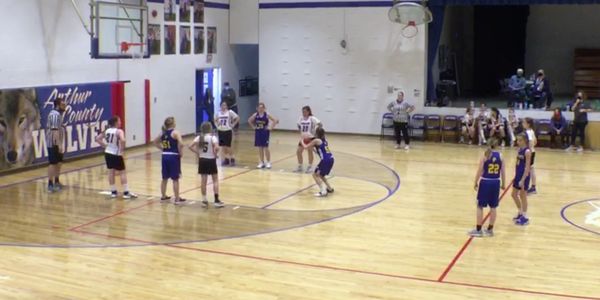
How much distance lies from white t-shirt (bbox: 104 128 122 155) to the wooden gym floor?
0.95 m

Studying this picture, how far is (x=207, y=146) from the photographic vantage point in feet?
40.4

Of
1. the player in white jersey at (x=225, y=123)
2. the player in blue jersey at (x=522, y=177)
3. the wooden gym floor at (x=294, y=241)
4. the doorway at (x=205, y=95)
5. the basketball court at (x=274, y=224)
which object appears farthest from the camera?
the doorway at (x=205, y=95)

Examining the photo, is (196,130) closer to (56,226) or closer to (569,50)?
(56,226)

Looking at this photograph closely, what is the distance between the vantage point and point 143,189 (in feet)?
46.5

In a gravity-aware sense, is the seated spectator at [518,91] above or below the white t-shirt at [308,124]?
above

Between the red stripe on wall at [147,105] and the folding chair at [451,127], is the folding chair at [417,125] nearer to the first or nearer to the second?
the folding chair at [451,127]

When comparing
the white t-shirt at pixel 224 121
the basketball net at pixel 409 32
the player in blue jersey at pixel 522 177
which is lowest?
the player in blue jersey at pixel 522 177

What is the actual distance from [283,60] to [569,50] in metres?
11.8

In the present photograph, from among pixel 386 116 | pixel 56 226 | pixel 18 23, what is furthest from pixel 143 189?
pixel 386 116

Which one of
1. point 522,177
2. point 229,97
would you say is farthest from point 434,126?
point 522,177

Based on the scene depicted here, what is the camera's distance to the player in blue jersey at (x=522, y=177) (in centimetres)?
1120

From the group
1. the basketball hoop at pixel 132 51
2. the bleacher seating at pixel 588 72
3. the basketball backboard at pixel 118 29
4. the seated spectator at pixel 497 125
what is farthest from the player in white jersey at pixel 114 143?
the bleacher seating at pixel 588 72

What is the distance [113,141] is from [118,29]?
5.58m

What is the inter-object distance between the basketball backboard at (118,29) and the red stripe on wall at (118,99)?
1186mm
